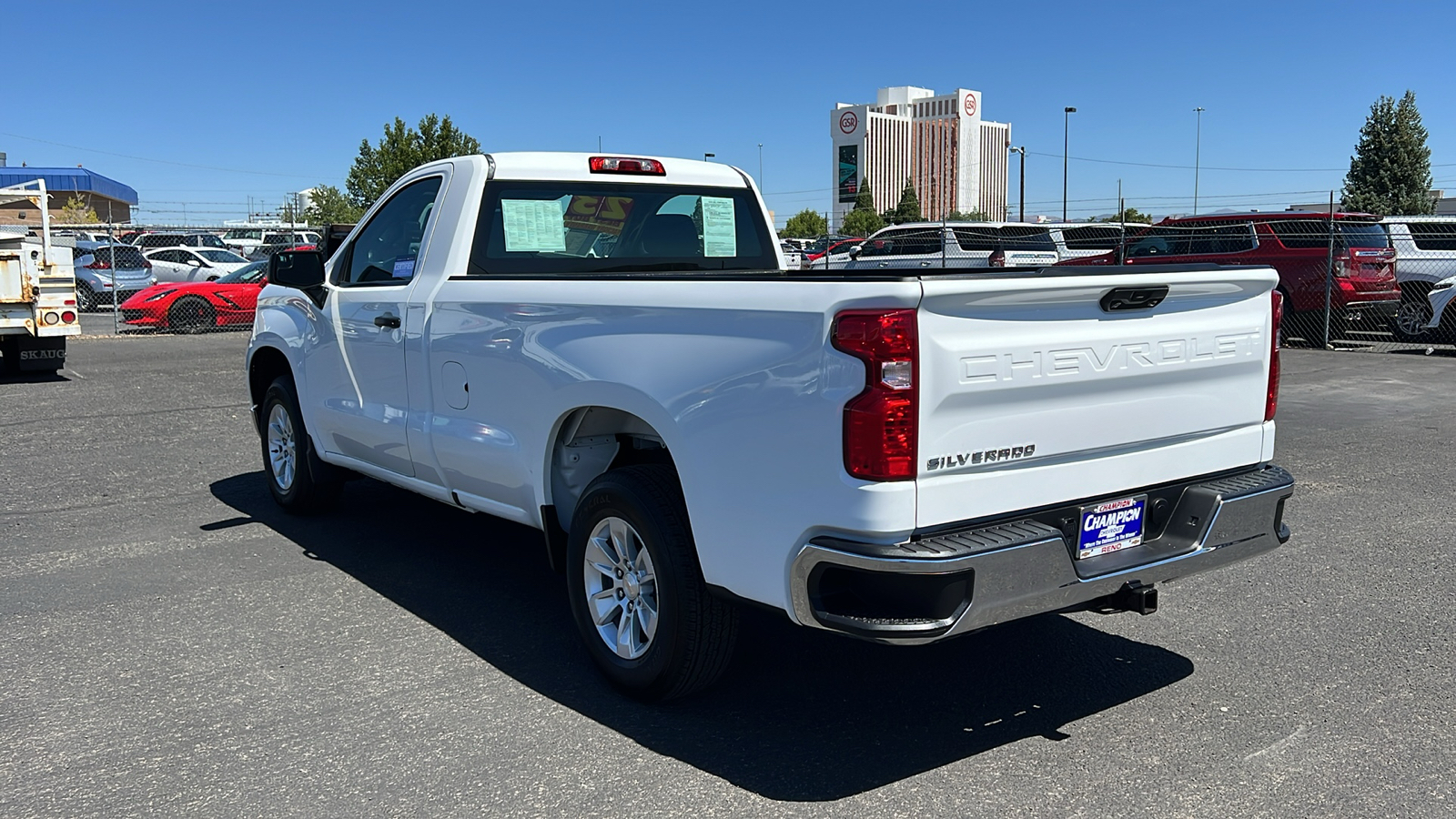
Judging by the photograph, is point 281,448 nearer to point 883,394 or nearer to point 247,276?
point 883,394

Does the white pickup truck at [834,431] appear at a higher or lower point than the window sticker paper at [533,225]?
lower

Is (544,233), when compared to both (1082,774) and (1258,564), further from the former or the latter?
(1258,564)

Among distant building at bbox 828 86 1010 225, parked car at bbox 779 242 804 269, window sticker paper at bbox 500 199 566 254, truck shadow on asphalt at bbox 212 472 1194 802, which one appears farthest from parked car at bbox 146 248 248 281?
distant building at bbox 828 86 1010 225

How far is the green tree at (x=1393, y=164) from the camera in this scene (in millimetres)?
43406

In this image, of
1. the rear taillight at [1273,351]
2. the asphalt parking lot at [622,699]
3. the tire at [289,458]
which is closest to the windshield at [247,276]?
the tire at [289,458]

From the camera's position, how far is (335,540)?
6.53m

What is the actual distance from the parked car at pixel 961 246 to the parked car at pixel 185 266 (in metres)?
16.1

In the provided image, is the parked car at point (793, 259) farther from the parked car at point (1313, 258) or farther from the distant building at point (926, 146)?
the distant building at point (926, 146)

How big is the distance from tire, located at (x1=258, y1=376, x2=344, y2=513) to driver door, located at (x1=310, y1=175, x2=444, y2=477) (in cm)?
39

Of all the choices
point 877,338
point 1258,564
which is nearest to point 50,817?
point 877,338

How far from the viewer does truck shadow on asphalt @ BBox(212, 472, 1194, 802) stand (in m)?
3.78

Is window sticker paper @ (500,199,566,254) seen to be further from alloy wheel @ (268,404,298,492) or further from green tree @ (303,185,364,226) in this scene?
green tree @ (303,185,364,226)

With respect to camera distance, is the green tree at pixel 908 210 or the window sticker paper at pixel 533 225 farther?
the green tree at pixel 908 210

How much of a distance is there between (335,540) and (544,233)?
2.21 meters
